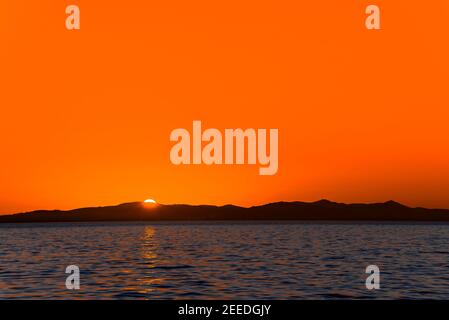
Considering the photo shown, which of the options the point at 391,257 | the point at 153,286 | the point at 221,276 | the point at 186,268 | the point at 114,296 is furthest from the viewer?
the point at 391,257

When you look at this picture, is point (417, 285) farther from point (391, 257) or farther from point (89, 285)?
point (391, 257)

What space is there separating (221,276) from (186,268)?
835 cm

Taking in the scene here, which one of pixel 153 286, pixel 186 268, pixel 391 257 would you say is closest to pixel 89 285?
pixel 153 286

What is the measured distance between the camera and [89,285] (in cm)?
4188

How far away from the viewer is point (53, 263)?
61906 millimetres
